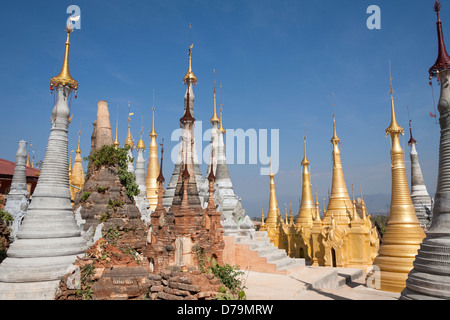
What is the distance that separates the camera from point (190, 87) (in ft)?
68.6

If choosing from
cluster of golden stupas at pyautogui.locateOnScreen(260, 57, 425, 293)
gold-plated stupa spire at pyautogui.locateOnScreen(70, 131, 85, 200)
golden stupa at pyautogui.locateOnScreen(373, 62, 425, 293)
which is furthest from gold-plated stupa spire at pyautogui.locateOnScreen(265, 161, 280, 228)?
gold-plated stupa spire at pyautogui.locateOnScreen(70, 131, 85, 200)

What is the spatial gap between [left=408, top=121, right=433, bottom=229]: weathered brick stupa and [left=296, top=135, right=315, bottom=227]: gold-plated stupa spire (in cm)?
757

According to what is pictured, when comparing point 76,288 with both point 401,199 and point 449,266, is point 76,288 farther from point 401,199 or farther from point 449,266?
point 401,199

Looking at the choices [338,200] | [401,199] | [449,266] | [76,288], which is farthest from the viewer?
[338,200]

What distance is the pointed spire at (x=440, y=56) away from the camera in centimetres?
867

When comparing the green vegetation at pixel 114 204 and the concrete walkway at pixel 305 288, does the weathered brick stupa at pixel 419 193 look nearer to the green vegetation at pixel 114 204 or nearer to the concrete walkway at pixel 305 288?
the concrete walkway at pixel 305 288

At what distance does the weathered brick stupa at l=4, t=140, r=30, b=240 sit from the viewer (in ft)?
Answer: 49.3

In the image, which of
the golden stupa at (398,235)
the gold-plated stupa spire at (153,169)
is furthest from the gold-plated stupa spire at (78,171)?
the golden stupa at (398,235)

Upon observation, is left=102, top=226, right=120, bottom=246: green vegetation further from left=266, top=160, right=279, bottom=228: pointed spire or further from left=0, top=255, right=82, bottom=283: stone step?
left=266, top=160, right=279, bottom=228: pointed spire

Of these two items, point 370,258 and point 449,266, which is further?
point 370,258

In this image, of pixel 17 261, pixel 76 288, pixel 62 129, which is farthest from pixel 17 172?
pixel 76 288

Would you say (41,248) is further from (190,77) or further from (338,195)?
(338,195)
